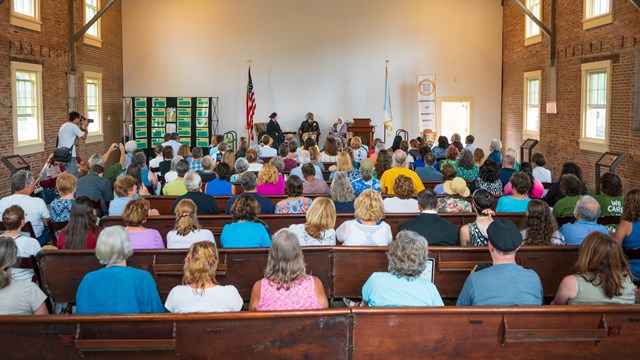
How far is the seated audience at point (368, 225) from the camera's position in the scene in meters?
5.34

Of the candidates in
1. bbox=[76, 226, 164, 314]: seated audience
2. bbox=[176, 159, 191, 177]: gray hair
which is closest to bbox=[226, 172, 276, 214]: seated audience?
bbox=[176, 159, 191, 177]: gray hair

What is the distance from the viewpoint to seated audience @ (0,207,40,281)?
4898 millimetres

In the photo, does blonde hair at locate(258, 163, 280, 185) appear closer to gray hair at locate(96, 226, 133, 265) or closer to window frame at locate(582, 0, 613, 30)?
gray hair at locate(96, 226, 133, 265)

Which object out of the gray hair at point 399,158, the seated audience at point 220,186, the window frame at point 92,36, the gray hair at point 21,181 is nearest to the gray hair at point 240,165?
the seated audience at point 220,186

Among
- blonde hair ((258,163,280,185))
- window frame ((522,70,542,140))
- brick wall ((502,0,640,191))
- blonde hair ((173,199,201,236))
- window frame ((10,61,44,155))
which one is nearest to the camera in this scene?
blonde hair ((173,199,201,236))

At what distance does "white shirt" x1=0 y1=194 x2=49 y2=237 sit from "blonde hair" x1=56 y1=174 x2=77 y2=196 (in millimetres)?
225

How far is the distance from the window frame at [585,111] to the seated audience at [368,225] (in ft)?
28.6

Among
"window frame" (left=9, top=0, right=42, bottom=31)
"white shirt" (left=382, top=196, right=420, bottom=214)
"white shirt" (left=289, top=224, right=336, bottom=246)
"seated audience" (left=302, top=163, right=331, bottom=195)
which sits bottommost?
"white shirt" (left=289, top=224, right=336, bottom=246)

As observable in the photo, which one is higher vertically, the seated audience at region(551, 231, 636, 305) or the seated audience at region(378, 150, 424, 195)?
the seated audience at region(378, 150, 424, 195)

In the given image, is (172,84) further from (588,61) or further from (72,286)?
(72,286)

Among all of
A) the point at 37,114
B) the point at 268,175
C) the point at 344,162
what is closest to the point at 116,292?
the point at 268,175

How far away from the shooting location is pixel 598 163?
12.2 metres

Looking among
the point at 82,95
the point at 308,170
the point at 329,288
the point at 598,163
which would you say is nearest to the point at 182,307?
the point at 329,288

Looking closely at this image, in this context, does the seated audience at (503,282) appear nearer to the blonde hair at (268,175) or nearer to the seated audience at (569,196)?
the seated audience at (569,196)
